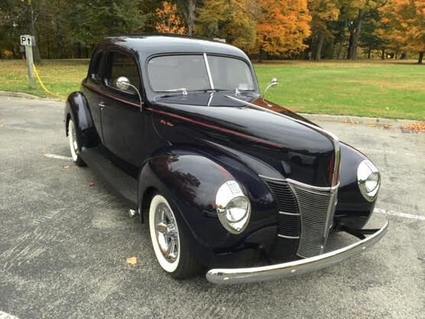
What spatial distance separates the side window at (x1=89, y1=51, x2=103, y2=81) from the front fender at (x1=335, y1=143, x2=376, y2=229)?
3415mm

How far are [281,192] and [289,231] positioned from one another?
29 centimetres

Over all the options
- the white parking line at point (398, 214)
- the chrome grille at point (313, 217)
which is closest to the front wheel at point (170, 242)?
the chrome grille at point (313, 217)

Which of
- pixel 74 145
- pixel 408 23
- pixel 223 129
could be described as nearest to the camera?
pixel 223 129

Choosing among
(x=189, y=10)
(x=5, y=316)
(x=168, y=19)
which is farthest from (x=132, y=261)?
(x=168, y=19)

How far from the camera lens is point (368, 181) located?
359 centimetres

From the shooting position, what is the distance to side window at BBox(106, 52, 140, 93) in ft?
14.6

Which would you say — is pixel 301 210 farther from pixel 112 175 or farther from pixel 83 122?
pixel 83 122

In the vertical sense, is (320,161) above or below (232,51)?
below

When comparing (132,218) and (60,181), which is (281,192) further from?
(60,181)

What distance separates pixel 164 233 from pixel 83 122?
2.72 meters

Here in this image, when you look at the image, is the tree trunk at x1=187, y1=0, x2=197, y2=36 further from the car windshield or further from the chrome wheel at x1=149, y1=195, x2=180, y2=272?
the chrome wheel at x1=149, y1=195, x2=180, y2=272

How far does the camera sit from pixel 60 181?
5.61 meters

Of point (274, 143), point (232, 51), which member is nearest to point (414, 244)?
point (274, 143)

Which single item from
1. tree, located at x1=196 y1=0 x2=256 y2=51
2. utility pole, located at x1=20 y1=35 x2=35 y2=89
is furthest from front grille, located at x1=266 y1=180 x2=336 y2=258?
tree, located at x1=196 y1=0 x2=256 y2=51
